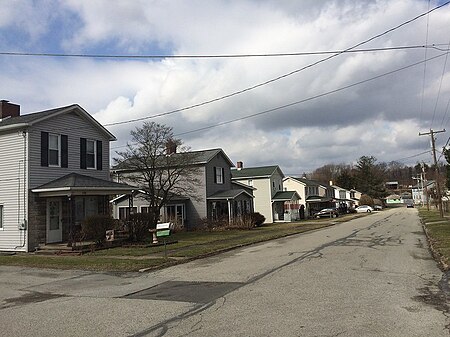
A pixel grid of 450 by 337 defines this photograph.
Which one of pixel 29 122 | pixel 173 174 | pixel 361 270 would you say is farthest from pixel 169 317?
pixel 173 174

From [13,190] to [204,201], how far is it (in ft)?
62.5

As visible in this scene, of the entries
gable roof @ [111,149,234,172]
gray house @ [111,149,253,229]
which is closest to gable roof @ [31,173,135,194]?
gable roof @ [111,149,234,172]

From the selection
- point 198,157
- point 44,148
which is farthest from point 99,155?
point 198,157

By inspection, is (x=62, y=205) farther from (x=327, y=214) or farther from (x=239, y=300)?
(x=327, y=214)

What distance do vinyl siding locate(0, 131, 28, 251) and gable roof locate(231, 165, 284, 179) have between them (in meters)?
35.9

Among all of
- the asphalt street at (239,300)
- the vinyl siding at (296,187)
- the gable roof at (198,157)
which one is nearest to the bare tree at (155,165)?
the gable roof at (198,157)

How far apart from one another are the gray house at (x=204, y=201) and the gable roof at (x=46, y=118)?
10.8m

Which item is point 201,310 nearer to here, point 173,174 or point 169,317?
point 169,317

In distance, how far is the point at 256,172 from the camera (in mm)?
56594

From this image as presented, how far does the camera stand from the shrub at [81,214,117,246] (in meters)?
20.7

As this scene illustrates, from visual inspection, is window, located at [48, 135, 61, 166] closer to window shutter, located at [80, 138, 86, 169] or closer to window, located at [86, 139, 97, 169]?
window shutter, located at [80, 138, 86, 169]

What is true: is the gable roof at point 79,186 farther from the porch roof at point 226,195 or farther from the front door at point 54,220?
the porch roof at point 226,195

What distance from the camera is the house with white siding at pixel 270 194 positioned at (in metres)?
54.7

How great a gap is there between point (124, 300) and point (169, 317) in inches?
88.1
